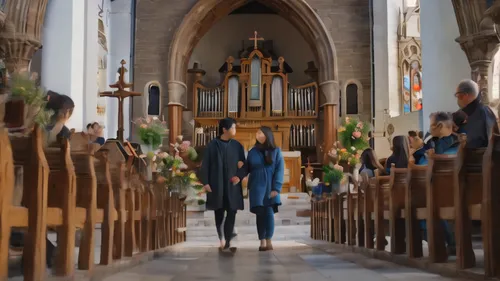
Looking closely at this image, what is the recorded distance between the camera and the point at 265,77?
62.0 feet

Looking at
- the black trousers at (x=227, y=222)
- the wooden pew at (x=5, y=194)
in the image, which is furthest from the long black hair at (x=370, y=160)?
the wooden pew at (x=5, y=194)

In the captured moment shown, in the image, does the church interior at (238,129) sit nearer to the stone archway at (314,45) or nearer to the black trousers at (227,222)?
the stone archway at (314,45)

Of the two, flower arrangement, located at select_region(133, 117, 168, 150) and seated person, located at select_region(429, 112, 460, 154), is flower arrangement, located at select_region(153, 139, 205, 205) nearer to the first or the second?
flower arrangement, located at select_region(133, 117, 168, 150)

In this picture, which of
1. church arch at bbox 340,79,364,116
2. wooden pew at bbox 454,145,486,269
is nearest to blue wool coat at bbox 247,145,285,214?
wooden pew at bbox 454,145,486,269

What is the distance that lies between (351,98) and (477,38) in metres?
8.31

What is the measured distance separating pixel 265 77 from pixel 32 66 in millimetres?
8355

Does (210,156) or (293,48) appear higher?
(293,48)

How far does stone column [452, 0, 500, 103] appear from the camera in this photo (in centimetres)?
974

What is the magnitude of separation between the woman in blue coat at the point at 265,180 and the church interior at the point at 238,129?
0.41m

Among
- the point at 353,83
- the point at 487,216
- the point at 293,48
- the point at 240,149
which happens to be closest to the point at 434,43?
the point at 240,149

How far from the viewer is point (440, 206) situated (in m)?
4.36

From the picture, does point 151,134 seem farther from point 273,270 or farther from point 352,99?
point 273,270

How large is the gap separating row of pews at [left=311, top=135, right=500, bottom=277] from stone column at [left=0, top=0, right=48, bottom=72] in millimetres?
6272

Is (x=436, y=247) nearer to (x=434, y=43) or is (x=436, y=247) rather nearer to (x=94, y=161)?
(x=94, y=161)
